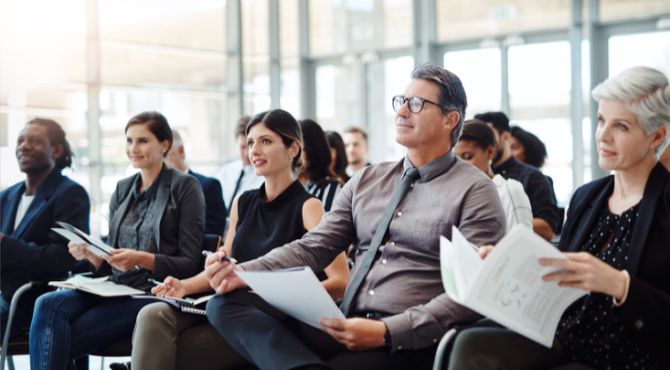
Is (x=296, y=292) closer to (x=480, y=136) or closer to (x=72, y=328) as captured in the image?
(x=72, y=328)

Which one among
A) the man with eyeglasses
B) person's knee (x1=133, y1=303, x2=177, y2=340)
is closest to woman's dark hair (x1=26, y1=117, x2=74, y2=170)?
person's knee (x1=133, y1=303, x2=177, y2=340)

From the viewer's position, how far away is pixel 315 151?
4.19 m

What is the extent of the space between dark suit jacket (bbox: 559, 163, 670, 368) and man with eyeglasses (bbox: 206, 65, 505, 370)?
0.84 feet

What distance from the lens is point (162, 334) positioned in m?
2.60

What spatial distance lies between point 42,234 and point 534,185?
252cm

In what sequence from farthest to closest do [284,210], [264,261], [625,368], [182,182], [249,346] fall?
[182,182], [284,210], [264,261], [249,346], [625,368]

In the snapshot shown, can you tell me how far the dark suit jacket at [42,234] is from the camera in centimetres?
356

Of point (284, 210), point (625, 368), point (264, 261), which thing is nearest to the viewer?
point (625, 368)

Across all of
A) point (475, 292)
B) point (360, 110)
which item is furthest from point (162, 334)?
point (360, 110)

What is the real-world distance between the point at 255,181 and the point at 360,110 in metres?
5.50

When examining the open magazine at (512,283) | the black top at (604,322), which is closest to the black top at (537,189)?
the black top at (604,322)

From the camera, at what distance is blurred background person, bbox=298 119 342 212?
4160mm

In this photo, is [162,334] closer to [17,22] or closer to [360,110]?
[17,22]

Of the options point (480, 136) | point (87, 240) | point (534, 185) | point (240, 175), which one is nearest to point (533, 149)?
point (534, 185)
